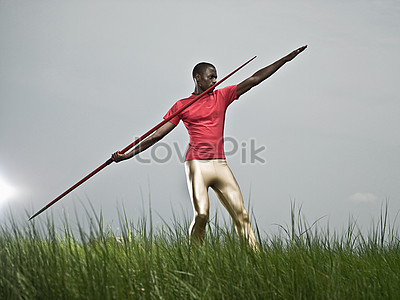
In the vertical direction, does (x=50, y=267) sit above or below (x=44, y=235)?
below

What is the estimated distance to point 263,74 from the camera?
197 inches

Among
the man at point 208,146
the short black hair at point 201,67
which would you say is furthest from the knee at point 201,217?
the short black hair at point 201,67

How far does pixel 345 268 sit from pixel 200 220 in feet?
4.39

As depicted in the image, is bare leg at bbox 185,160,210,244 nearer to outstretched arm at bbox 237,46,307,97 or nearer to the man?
the man

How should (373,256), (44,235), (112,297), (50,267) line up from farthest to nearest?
(373,256)
(44,235)
(50,267)
(112,297)

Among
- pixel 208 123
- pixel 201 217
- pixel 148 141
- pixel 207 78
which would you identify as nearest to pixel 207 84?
pixel 207 78

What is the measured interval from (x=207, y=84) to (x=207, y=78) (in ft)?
0.18

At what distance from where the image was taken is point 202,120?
5062 mm

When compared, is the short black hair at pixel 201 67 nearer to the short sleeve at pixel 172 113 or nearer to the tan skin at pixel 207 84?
the tan skin at pixel 207 84

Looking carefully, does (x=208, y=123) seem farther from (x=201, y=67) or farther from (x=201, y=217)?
(x=201, y=217)

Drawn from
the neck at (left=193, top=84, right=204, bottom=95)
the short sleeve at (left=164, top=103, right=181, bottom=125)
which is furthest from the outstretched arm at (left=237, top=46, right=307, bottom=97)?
the short sleeve at (left=164, top=103, right=181, bottom=125)

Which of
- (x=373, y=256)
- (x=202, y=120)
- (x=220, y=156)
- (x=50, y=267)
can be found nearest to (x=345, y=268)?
(x=373, y=256)

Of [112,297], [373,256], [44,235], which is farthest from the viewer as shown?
[373,256]

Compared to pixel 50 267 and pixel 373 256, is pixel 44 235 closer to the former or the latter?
pixel 50 267
